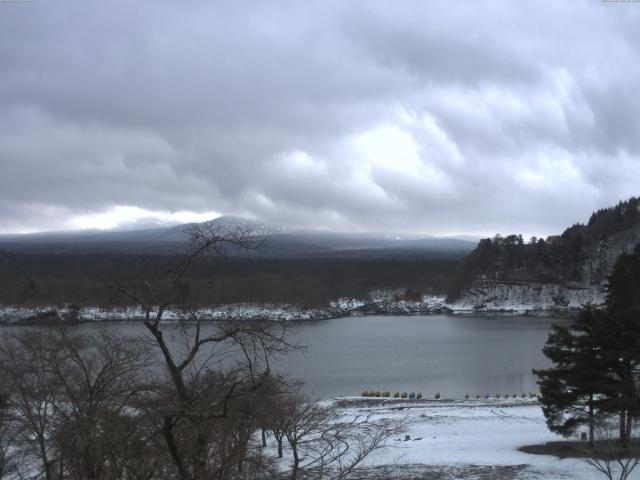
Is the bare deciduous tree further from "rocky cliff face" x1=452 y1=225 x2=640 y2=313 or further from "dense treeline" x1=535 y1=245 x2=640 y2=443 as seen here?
"rocky cliff face" x1=452 y1=225 x2=640 y2=313

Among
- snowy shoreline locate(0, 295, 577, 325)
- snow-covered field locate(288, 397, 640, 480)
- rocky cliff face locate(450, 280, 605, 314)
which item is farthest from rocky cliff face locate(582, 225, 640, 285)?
snow-covered field locate(288, 397, 640, 480)

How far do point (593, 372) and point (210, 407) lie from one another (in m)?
11.5

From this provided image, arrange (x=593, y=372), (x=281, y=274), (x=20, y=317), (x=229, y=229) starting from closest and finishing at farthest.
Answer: (x=229, y=229), (x=593, y=372), (x=20, y=317), (x=281, y=274)

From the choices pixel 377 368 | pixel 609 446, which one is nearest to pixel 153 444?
pixel 609 446

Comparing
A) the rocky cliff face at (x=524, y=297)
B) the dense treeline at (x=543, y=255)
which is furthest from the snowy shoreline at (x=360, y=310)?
the dense treeline at (x=543, y=255)

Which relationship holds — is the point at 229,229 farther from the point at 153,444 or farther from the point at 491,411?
the point at 491,411

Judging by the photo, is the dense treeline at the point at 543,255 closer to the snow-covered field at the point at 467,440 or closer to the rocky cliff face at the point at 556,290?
the rocky cliff face at the point at 556,290

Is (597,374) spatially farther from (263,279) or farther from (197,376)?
(263,279)

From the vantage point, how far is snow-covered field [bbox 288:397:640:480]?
12.0 metres

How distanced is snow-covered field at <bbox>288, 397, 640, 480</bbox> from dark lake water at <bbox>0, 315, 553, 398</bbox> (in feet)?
12.1

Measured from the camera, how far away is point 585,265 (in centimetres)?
7931

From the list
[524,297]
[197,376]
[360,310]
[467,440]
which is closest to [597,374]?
[467,440]

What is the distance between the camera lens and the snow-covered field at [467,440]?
1201 cm

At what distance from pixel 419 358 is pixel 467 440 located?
20.2 m
